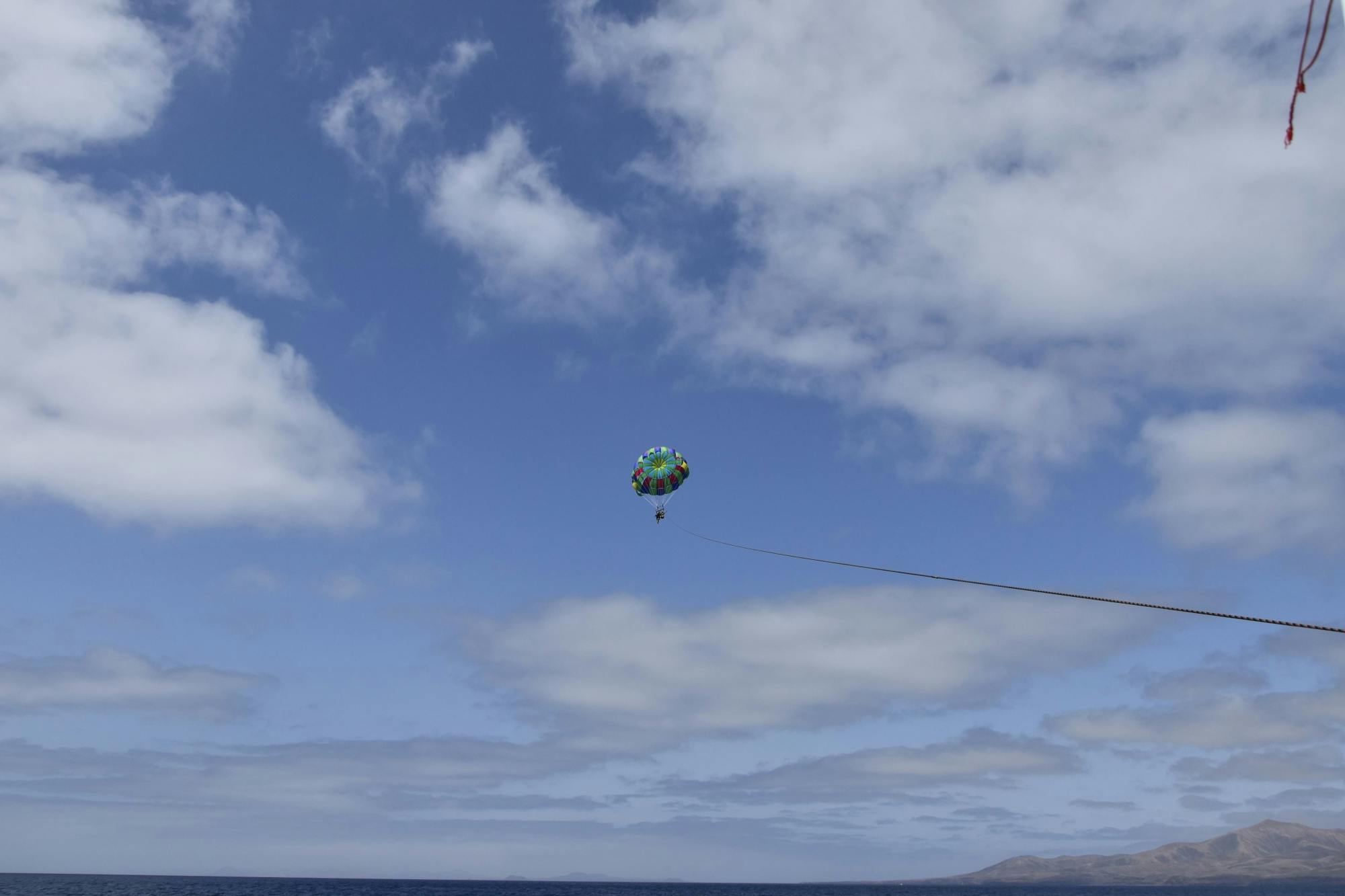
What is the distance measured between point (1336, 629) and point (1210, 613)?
254 centimetres

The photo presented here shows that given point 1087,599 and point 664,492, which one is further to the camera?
point 664,492

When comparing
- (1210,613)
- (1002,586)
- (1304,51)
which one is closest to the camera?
(1304,51)

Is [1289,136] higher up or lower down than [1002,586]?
higher up

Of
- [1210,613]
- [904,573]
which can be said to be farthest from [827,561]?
[1210,613]

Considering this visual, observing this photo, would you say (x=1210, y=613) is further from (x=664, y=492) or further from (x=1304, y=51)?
(x=664, y=492)

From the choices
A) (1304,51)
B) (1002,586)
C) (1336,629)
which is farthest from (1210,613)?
(1304,51)

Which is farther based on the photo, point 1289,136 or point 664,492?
point 664,492

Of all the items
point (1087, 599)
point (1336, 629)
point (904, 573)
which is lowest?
point (1336, 629)

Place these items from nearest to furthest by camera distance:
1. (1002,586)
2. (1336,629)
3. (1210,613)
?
(1336,629)
(1210,613)
(1002,586)

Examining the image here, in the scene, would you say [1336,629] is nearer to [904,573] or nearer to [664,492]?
[904,573]

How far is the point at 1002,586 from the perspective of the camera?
26.2 m

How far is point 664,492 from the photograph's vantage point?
6028cm

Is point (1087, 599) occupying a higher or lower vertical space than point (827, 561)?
lower

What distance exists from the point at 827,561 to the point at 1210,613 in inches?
574
